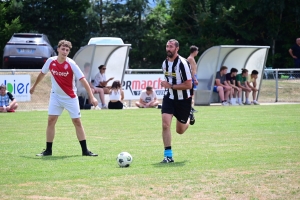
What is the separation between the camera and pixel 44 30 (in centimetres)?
4284

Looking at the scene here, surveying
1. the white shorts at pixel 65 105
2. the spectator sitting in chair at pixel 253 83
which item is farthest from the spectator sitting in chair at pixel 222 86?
the white shorts at pixel 65 105

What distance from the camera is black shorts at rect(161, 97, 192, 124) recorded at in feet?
35.9

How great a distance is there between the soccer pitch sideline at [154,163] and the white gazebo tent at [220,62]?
891cm

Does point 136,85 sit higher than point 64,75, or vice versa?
point 64,75

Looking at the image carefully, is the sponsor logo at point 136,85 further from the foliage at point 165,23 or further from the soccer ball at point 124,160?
the soccer ball at point 124,160

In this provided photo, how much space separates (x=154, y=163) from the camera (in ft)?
34.4

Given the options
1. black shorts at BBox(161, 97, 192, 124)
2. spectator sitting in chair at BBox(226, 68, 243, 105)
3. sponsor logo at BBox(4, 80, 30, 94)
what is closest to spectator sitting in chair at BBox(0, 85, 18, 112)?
sponsor logo at BBox(4, 80, 30, 94)

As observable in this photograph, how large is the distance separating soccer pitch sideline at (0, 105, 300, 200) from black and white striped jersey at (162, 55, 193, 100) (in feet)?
3.47

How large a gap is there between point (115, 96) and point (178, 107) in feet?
45.4

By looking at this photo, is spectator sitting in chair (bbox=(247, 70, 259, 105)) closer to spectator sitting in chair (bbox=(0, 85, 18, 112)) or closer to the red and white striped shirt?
spectator sitting in chair (bbox=(0, 85, 18, 112))

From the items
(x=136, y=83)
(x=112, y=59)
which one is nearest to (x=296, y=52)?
(x=136, y=83)

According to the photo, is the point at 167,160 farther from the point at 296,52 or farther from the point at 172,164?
Result: the point at 296,52

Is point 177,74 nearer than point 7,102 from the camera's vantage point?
Yes

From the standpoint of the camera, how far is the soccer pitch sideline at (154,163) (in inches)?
319
